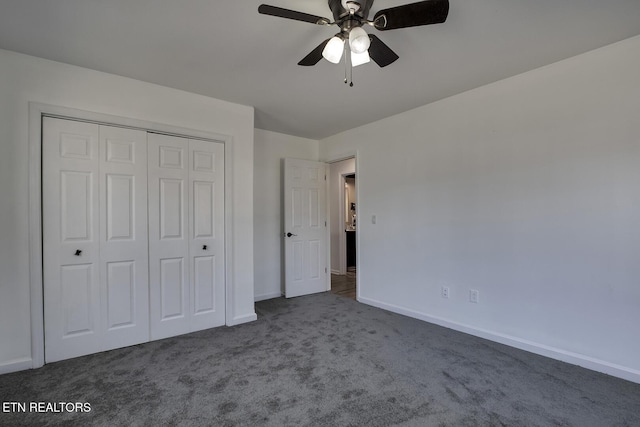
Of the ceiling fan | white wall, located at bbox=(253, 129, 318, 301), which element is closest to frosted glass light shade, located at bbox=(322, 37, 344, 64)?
A: the ceiling fan

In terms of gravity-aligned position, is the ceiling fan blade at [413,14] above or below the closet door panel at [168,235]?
above

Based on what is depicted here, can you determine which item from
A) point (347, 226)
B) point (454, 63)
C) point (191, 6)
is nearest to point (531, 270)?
point (454, 63)

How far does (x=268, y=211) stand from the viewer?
4.34 metres

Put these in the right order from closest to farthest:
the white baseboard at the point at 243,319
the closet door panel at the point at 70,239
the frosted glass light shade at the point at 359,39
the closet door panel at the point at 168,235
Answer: the frosted glass light shade at the point at 359,39 → the closet door panel at the point at 70,239 → the closet door panel at the point at 168,235 → the white baseboard at the point at 243,319

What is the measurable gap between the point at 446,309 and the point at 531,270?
3.01 feet

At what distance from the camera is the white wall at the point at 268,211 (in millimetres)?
4234

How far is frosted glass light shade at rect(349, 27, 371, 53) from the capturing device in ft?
5.08

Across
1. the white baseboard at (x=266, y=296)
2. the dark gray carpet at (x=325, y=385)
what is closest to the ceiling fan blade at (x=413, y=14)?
the dark gray carpet at (x=325, y=385)

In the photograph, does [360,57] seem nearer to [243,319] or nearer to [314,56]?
[314,56]

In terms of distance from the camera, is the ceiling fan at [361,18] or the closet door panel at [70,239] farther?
the closet door panel at [70,239]

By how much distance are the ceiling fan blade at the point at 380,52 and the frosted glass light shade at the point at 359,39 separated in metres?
0.17

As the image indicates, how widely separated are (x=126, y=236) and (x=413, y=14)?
280cm

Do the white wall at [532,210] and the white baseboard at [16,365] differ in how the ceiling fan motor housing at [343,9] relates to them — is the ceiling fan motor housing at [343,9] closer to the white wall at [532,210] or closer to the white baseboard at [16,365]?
the white wall at [532,210]

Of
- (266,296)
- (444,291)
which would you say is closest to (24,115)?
(266,296)
